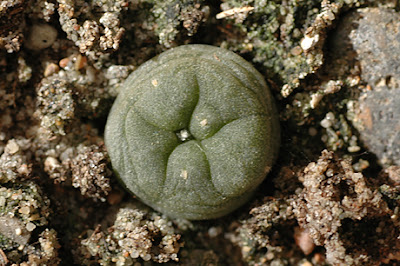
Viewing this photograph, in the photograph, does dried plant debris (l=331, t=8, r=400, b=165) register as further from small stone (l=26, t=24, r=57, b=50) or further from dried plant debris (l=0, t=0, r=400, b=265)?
small stone (l=26, t=24, r=57, b=50)

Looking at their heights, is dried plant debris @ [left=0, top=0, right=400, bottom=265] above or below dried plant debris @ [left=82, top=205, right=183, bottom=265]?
above

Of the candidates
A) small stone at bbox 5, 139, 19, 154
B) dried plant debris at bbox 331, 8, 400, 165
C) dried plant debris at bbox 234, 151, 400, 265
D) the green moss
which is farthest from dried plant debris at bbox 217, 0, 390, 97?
small stone at bbox 5, 139, 19, 154

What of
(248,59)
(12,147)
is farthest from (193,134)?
(12,147)

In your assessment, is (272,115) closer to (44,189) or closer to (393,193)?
(393,193)

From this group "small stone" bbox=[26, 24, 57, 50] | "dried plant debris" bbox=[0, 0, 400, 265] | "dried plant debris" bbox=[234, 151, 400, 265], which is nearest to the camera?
"dried plant debris" bbox=[234, 151, 400, 265]

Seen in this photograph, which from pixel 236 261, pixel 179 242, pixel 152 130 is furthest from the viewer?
pixel 236 261

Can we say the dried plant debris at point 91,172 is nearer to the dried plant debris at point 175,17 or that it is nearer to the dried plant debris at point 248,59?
the dried plant debris at point 248,59

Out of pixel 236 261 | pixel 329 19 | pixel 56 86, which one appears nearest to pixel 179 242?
pixel 236 261
